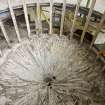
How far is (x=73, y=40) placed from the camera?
3.58 meters

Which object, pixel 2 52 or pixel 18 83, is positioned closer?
pixel 18 83

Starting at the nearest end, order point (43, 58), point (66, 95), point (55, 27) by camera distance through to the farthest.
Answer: point (66, 95)
point (43, 58)
point (55, 27)

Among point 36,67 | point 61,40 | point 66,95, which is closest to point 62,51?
point 61,40

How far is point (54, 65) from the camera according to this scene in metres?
3.07

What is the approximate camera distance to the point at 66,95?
8.93ft

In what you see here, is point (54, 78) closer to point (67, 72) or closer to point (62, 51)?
point (67, 72)

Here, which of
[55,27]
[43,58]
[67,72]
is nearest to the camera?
[67,72]

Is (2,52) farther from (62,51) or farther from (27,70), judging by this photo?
(62,51)

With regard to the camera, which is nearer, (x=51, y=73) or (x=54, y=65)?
(x=51, y=73)

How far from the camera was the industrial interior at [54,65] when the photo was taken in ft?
8.89

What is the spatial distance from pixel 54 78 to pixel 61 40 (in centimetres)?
105

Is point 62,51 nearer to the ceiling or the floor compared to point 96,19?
nearer to the floor

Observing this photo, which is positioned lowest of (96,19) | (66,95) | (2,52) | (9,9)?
(66,95)

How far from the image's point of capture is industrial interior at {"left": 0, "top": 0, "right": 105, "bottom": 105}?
8.89ft
